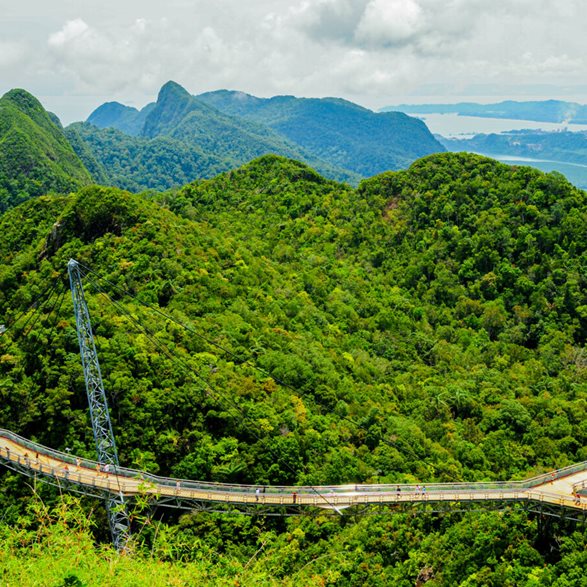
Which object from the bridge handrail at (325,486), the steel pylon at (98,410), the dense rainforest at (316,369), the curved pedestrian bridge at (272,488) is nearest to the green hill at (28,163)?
the dense rainforest at (316,369)

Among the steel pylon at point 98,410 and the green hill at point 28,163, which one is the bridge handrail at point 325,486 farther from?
the green hill at point 28,163

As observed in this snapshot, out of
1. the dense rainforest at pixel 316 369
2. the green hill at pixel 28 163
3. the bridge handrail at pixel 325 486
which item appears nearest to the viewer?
the dense rainforest at pixel 316 369

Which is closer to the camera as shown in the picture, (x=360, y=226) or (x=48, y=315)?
(x=48, y=315)

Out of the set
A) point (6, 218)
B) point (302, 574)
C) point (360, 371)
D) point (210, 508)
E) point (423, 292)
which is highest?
point (6, 218)

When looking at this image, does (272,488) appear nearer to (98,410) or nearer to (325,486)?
(325,486)

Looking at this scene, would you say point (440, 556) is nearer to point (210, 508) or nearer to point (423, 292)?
point (210, 508)

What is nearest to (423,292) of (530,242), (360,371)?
(530,242)

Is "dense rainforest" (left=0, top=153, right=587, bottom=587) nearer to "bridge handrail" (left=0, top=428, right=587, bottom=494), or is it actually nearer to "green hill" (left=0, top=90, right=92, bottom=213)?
"bridge handrail" (left=0, top=428, right=587, bottom=494)
